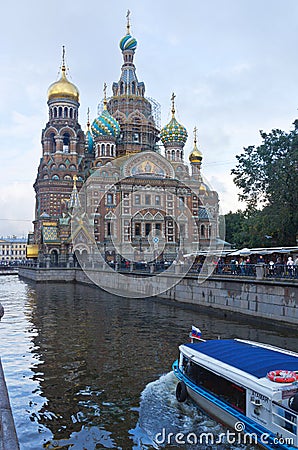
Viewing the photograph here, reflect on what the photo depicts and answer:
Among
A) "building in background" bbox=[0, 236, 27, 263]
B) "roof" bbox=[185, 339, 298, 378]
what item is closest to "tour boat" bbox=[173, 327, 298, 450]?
"roof" bbox=[185, 339, 298, 378]

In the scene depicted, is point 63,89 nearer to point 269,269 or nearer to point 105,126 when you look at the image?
point 105,126

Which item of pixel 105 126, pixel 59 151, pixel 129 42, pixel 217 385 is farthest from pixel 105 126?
pixel 217 385

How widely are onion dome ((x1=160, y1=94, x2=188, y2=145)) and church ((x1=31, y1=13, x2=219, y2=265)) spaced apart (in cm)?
14

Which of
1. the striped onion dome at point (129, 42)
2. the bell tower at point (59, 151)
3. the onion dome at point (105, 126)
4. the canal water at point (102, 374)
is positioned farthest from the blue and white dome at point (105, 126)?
the canal water at point (102, 374)

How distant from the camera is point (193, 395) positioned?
1073cm

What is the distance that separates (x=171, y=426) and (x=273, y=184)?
72.6ft

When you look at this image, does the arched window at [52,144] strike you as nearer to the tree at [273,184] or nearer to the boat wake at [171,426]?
the tree at [273,184]

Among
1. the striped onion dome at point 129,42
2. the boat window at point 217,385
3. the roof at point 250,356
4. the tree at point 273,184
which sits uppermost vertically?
the striped onion dome at point 129,42

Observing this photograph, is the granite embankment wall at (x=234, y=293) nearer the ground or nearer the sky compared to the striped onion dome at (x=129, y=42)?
nearer the ground

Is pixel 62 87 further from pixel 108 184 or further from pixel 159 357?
pixel 159 357

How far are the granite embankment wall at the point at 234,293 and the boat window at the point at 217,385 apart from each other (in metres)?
9.54

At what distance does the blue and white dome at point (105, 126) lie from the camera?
62125 mm

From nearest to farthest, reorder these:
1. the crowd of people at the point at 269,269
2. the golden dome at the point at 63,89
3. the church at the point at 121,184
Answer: the crowd of people at the point at 269,269, the church at the point at 121,184, the golden dome at the point at 63,89

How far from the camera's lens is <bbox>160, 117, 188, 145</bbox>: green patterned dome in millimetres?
65625
